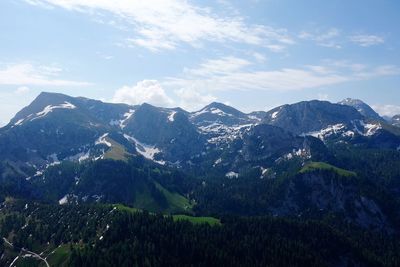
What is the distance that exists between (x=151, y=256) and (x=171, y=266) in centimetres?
936

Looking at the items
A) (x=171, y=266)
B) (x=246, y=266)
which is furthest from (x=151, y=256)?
(x=246, y=266)

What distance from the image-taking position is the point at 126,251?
193m

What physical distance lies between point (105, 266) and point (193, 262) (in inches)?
1545

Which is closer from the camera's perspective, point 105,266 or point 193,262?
point 105,266

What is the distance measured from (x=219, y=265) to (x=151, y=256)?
29.7 meters

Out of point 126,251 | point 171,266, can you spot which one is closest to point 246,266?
point 171,266

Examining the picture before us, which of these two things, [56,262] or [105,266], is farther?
[56,262]

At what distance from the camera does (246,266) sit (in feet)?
655

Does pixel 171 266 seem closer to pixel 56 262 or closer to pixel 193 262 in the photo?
pixel 193 262

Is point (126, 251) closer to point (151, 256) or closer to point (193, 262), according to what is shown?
point (151, 256)

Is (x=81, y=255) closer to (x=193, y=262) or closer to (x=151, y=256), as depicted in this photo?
(x=151, y=256)

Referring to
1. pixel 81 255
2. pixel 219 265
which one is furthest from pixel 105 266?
pixel 219 265

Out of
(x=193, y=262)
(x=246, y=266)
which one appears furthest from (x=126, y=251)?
(x=246, y=266)

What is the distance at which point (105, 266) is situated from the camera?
181 meters
